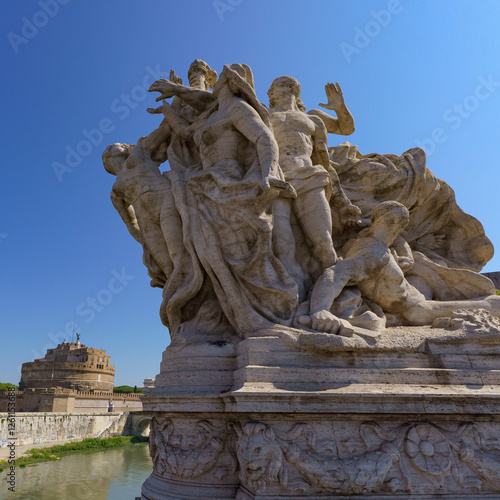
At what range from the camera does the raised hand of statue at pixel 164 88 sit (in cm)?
583

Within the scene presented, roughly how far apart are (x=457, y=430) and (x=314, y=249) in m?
2.48

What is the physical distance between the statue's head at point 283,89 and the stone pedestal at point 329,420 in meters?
3.79

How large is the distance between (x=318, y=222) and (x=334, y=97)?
289 cm

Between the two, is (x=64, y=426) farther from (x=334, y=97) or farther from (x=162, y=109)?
(x=334, y=97)

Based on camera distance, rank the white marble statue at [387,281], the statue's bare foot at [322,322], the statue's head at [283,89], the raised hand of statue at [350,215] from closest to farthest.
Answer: the statue's bare foot at [322,322] < the white marble statue at [387,281] < the raised hand of statue at [350,215] < the statue's head at [283,89]

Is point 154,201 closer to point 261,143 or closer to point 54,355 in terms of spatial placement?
point 261,143

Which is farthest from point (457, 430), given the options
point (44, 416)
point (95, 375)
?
point (95, 375)

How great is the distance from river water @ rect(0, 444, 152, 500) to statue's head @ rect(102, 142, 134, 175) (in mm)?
5050

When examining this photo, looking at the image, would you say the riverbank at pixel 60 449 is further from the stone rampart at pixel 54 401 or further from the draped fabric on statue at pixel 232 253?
the draped fabric on statue at pixel 232 253

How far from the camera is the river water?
6.21 m

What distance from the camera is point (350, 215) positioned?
18.8 feet

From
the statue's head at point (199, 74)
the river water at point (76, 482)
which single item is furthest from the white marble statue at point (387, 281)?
the river water at point (76, 482)

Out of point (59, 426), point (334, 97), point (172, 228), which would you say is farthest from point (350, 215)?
point (59, 426)

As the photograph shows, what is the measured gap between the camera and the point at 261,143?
16.0 ft
